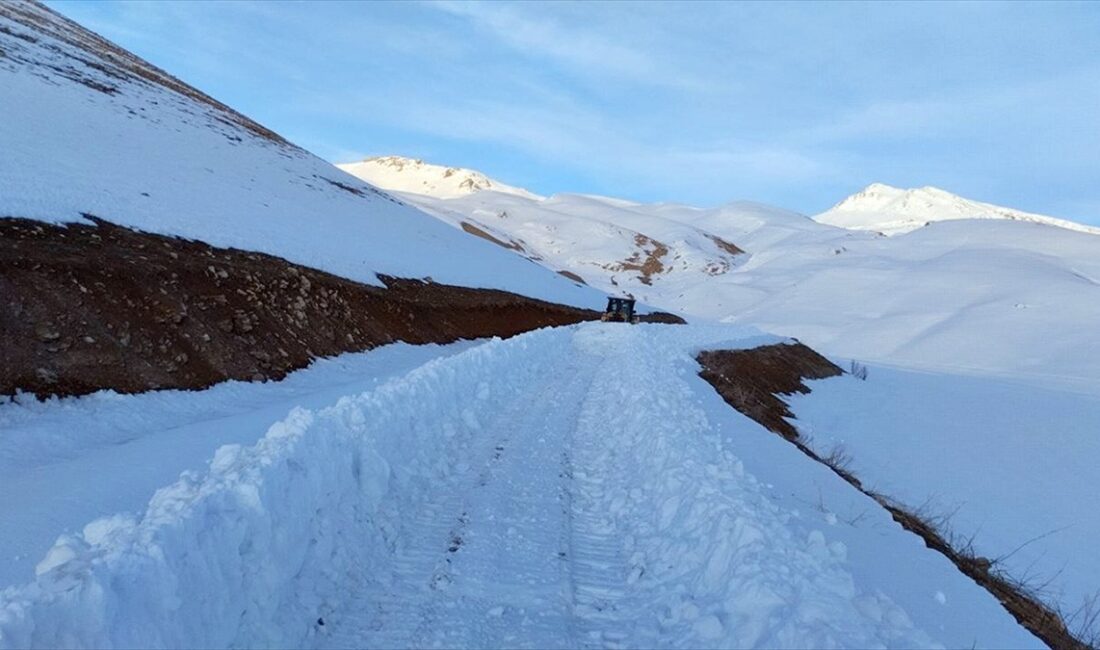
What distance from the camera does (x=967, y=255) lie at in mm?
95062

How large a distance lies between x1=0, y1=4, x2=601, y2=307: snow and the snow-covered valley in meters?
0.26

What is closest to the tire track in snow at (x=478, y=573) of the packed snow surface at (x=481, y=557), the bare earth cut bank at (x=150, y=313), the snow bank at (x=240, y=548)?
the packed snow surface at (x=481, y=557)

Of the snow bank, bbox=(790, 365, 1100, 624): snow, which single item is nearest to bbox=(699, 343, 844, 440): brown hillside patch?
bbox=(790, 365, 1100, 624): snow

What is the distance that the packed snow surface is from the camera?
3787mm

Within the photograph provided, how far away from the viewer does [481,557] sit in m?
5.71

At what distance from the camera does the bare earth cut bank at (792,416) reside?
7316 mm

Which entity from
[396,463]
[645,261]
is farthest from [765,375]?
[645,261]

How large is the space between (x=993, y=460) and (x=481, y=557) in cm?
1843

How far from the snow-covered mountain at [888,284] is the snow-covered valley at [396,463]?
2246cm

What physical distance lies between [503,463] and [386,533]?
2.81 metres

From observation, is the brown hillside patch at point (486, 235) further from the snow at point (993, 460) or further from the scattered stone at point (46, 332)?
the scattered stone at point (46, 332)

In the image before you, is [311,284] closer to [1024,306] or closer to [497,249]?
[497,249]

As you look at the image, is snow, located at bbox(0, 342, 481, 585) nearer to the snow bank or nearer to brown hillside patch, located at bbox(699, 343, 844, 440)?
the snow bank

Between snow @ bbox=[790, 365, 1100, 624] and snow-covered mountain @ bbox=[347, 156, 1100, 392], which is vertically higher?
snow-covered mountain @ bbox=[347, 156, 1100, 392]
